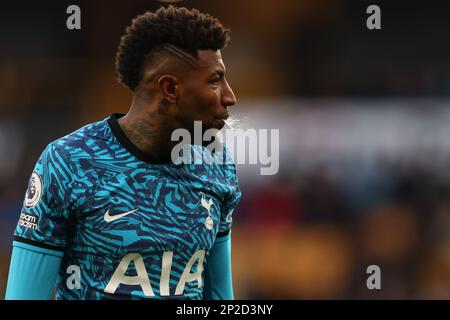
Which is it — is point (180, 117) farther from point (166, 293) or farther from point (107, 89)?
point (107, 89)

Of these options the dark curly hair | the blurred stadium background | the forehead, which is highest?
the dark curly hair

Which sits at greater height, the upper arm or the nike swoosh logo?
the nike swoosh logo

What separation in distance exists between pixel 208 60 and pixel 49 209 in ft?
2.69

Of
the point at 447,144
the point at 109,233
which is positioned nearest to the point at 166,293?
the point at 109,233

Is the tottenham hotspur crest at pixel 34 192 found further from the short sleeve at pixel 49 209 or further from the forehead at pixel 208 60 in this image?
the forehead at pixel 208 60

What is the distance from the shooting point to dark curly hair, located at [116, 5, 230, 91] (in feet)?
10.3

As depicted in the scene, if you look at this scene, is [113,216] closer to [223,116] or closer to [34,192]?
[34,192]

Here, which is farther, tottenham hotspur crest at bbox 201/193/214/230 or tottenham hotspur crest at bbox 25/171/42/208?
tottenham hotspur crest at bbox 201/193/214/230

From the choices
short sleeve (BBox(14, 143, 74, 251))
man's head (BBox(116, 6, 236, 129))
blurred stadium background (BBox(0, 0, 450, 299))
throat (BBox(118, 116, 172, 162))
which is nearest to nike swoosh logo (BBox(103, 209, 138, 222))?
short sleeve (BBox(14, 143, 74, 251))

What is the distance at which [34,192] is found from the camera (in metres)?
2.98

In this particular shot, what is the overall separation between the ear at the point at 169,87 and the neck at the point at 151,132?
0.05 meters

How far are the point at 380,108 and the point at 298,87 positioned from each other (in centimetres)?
103

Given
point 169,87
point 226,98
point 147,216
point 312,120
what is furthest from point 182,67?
point 312,120

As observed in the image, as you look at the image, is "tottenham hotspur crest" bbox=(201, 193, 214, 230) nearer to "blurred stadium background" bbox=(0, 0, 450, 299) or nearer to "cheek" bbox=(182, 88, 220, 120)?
"cheek" bbox=(182, 88, 220, 120)
